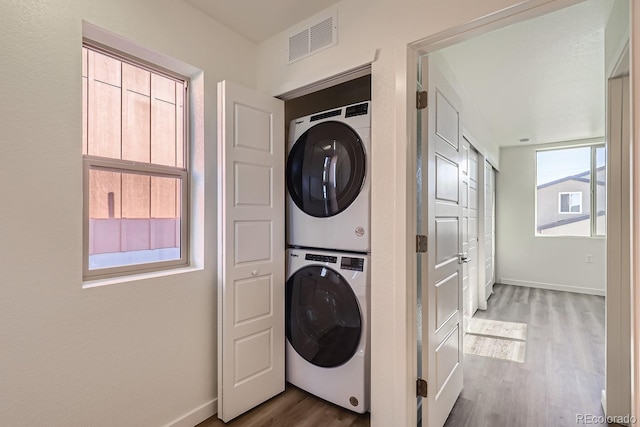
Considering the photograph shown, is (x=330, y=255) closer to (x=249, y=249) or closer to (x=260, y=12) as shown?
(x=249, y=249)

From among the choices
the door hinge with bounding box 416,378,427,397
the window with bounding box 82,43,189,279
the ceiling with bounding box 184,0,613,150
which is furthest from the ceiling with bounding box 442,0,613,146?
the door hinge with bounding box 416,378,427,397

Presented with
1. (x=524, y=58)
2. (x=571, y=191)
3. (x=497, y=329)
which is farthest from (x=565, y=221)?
(x=524, y=58)

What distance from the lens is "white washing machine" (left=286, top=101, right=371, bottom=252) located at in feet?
5.89

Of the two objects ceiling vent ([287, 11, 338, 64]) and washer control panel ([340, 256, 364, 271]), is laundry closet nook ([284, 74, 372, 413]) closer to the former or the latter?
washer control panel ([340, 256, 364, 271])

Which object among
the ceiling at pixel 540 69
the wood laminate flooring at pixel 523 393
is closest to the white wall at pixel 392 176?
the wood laminate flooring at pixel 523 393

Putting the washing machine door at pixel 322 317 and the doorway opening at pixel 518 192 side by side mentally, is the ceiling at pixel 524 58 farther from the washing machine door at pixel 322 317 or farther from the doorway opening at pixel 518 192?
the washing machine door at pixel 322 317

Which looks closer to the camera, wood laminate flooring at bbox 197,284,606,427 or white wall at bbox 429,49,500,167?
wood laminate flooring at bbox 197,284,606,427

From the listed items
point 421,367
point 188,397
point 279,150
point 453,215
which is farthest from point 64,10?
point 421,367

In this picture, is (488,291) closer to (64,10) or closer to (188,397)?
(188,397)

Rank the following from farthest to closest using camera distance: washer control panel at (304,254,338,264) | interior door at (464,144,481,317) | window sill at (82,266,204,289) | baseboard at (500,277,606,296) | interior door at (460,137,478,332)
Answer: baseboard at (500,277,606,296)
interior door at (464,144,481,317)
interior door at (460,137,478,332)
washer control panel at (304,254,338,264)
window sill at (82,266,204,289)

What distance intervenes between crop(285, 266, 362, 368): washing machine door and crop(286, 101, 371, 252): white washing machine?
23 centimetres

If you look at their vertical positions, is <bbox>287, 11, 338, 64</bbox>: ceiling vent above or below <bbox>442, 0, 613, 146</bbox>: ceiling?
below

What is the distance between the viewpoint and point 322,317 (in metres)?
1.97

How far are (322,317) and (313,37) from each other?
176 centimetres
